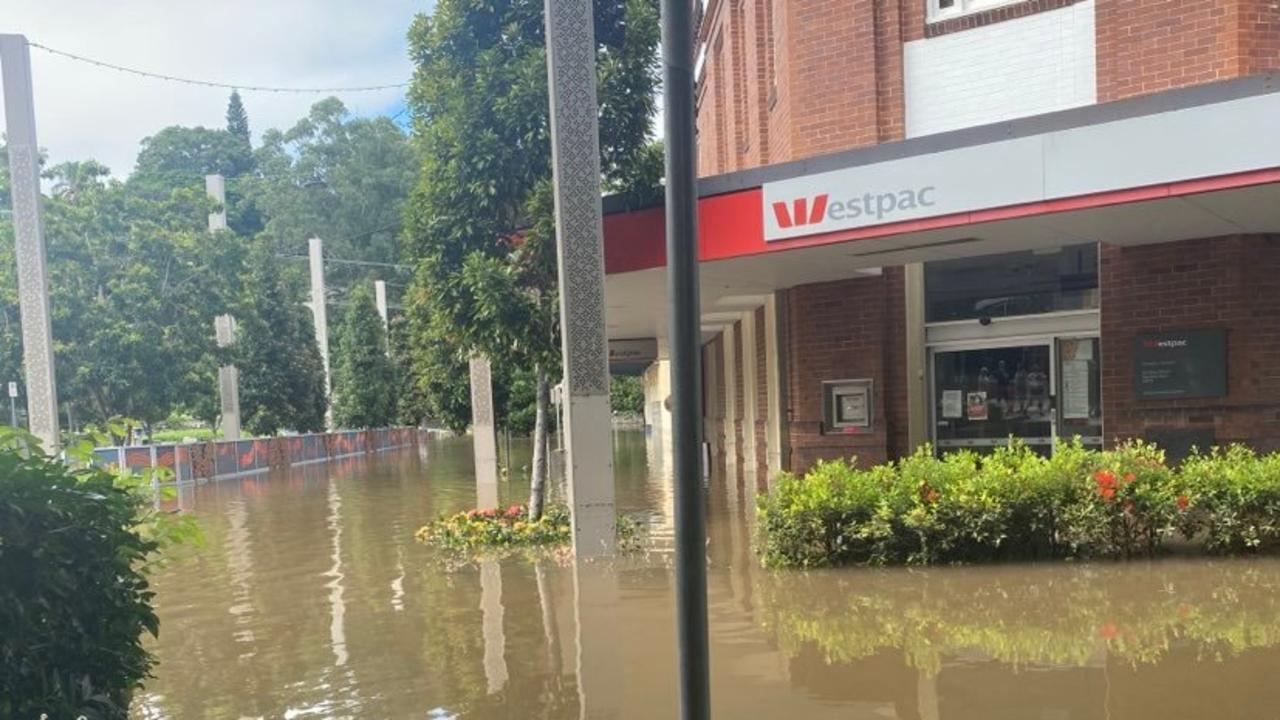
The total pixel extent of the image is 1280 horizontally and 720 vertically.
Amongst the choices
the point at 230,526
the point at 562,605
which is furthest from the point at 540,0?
the point at 230,526

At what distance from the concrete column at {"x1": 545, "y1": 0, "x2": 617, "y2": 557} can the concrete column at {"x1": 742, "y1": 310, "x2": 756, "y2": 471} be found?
7.92 meters

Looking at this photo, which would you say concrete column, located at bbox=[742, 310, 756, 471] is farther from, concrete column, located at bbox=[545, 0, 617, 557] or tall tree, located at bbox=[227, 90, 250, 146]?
tall tree, located at bbox=[227, 90, 250, 146]

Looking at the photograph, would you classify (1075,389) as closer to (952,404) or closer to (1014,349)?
(1014,349)

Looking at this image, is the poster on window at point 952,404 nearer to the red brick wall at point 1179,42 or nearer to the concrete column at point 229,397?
the red brick wall at point 1179,42

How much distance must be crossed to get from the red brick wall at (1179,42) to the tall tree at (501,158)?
16.2 ft

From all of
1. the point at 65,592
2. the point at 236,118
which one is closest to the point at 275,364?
the point at 65,592

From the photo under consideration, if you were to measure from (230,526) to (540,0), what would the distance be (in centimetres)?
964

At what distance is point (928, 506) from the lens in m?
7.96

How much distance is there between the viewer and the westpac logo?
28.2 ft

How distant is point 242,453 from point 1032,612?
87.0 ft

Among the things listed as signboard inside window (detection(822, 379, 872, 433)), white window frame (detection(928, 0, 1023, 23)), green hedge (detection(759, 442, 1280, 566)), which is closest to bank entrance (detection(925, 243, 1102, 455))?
signboard inside window (detection(822, 379, 872, 433))

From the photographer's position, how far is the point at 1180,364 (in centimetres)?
959

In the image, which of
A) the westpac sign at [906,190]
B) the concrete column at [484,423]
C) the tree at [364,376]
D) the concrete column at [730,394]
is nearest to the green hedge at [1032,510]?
the westpac sign at [906,190]

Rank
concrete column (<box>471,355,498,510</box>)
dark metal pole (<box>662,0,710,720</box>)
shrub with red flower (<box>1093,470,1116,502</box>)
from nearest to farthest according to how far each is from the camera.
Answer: dark metal pole (<box>662,0,710,720</box>)
shrub with red flower (<box>1093,470,1116,502</box>)
concrete column (<box>471,355,498,510</box>)
